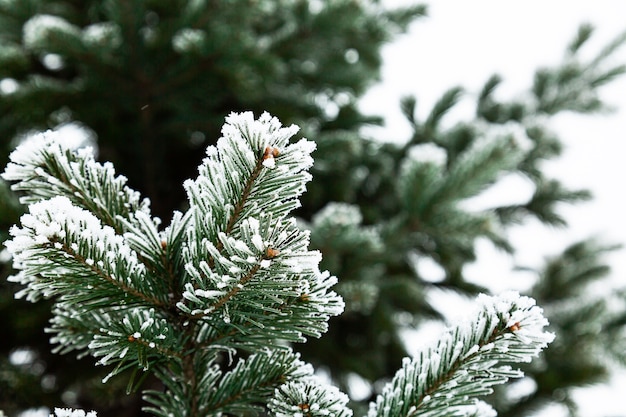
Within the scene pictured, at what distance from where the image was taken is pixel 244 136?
→ 68 cm

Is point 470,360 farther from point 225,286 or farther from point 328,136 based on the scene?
point 328,136

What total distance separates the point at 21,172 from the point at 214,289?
354 millimetres

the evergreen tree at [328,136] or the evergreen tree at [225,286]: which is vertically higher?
the evergreen tree at [328,136]

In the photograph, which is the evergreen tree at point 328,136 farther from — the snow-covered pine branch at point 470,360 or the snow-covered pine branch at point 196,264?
the snow-covered pine branch at point 470,360

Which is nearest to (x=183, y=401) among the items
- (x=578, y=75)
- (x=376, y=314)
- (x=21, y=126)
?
(x=376, y=314)

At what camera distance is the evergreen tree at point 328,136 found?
1.76 meters

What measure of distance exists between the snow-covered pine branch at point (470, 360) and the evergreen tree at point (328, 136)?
0.77m

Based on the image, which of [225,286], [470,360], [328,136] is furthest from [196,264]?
[328,136]

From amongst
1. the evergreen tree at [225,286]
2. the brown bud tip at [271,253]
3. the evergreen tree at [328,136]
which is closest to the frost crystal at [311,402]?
the evergreen tree at [225,286]

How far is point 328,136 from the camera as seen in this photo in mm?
1962

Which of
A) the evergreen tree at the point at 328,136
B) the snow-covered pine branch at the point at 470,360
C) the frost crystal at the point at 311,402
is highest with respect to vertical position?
the evergreen tree at the point at 328,136

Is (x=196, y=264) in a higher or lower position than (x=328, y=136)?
lower

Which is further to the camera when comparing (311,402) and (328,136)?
(328,136)

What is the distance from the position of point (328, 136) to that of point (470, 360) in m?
1.29
